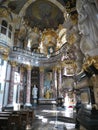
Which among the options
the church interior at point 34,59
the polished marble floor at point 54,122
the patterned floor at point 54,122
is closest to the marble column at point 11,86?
the church interior at point 34,59

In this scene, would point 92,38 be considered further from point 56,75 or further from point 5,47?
point 56,75

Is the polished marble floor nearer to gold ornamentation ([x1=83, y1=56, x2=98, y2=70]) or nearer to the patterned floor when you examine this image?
the patterned floor

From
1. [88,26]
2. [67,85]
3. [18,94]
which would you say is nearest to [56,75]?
[18,94]

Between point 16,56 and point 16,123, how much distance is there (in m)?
14.4

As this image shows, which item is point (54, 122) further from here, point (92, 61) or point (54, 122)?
point (92, 61)

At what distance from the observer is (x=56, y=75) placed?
68.8ft

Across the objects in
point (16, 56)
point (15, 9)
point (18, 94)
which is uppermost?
point (15, 9)

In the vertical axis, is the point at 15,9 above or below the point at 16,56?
above

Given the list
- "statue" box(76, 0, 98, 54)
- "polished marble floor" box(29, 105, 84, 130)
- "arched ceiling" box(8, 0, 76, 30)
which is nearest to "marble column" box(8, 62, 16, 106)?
"arched ceiling" box(8, 0, 76, 30)

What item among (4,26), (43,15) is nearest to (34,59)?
(4,26)

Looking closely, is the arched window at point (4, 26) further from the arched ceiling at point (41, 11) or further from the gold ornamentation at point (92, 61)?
the gold ornamentation at point (92, 61)

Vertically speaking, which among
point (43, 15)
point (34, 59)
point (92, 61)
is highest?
point (43, 15)

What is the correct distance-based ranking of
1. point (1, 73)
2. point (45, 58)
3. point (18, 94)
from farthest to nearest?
point (45, 58) < point (18, 94) < point (1, 73)

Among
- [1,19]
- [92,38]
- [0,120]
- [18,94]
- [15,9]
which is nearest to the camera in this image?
[92,38]
